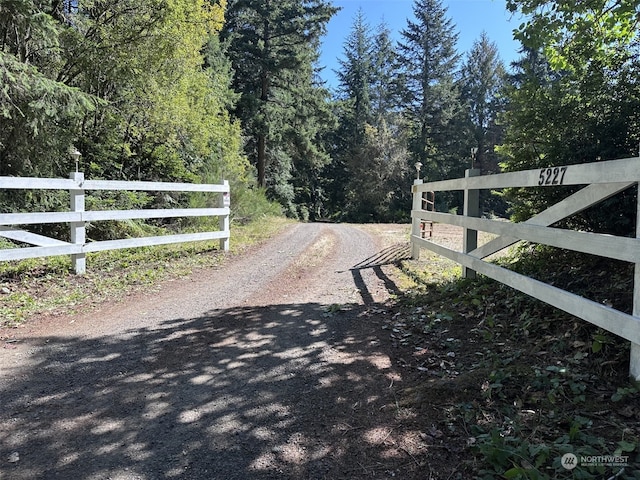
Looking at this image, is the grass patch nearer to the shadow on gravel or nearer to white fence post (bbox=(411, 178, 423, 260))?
the shadow on gravel

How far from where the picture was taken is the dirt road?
2.20 m

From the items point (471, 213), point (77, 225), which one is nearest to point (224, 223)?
point (77, 225)

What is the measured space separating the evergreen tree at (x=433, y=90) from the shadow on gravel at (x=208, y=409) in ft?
117

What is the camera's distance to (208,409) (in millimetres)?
2707

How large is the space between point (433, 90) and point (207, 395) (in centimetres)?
4026

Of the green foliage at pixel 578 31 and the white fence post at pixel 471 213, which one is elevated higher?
the green foliage at pixel 578 31

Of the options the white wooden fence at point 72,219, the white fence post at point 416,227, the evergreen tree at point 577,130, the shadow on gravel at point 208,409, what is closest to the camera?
the shadow on gravel at point 208,409

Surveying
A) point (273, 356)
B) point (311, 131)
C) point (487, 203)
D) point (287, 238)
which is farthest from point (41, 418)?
point (487, 203)

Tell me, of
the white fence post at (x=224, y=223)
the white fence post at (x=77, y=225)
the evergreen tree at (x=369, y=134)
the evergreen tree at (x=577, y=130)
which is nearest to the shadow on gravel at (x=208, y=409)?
the white fence post at (x=77, y=225)

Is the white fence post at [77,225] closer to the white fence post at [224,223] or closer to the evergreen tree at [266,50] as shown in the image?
the white fence post at [224,223]

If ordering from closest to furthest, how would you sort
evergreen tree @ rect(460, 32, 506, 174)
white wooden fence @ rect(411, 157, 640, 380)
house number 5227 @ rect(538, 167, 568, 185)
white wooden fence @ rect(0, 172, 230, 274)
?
white wooden fence @ rect(411, 157, 640, 380)
house number 5227 @ rect(538, 167, 568, 185)
white wooden fence @ rect(0, 172, 230, 274)
evergreen tree @ rect(460, 32, 506, 174)

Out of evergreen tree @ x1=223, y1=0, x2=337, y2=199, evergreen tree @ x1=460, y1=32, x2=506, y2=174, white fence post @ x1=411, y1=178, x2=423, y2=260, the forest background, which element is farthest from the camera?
evergreen tree @ x1=460, y1=32, x2=506, y2=174

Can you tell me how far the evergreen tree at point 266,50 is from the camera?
24.8m

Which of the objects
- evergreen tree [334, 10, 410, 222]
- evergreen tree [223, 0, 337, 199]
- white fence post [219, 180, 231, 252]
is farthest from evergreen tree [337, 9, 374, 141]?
white fence post [219, 180, 231, 252]
